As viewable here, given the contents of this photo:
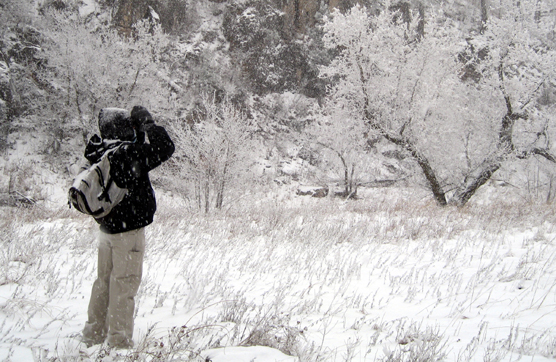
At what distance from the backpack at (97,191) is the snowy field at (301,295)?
33.2 inches

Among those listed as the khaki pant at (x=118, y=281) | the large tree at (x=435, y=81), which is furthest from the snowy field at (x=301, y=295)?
the large tree at (x=435, y=81)

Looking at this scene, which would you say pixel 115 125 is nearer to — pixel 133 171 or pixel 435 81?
pixel 133 171

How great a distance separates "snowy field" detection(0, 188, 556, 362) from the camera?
83.2 inches

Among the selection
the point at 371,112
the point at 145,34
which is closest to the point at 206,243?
the point at 371,112

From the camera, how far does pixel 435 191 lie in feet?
37.9

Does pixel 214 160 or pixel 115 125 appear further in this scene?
pixel 214 160

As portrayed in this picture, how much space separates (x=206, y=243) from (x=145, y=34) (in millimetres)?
22356

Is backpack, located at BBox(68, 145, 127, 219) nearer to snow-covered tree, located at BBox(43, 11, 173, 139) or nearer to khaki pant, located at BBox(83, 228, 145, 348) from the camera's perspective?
khaki pant, located at BBox(83, 228, 145, 348)

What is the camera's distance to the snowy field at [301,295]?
2.11 meters

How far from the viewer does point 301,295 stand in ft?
10.5

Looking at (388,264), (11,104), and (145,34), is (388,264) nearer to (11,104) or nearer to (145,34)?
(145,34)

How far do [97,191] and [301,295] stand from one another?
2.21 metres

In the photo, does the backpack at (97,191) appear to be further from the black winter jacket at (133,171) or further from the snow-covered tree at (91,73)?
the snow-covered tree at (91,73)

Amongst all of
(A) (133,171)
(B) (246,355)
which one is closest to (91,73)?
(A) (133,171)
